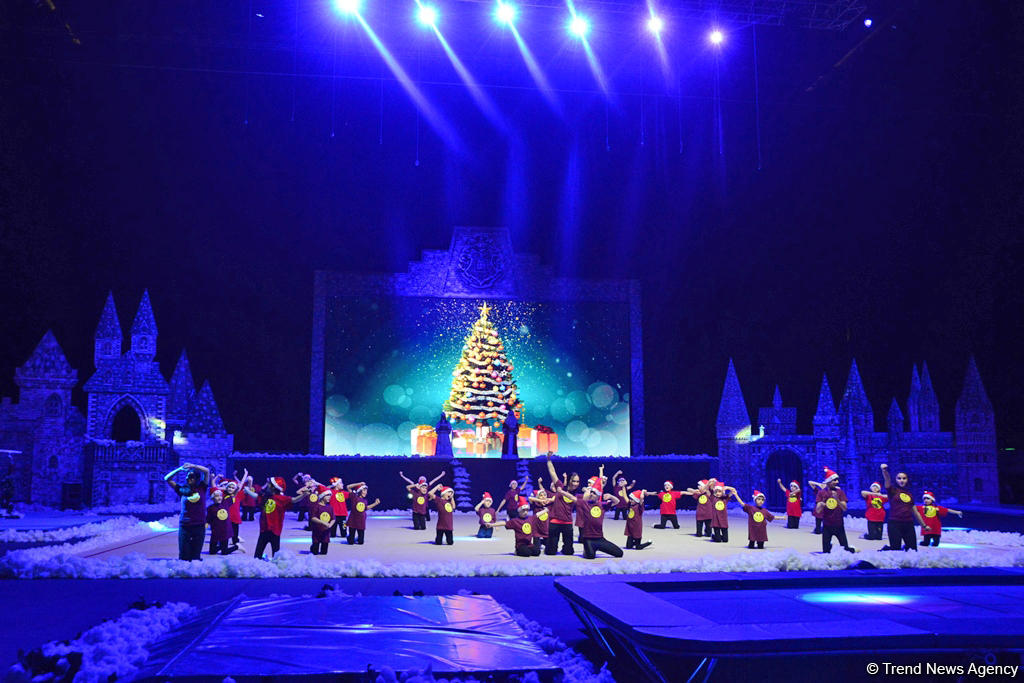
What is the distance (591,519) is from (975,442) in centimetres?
1418

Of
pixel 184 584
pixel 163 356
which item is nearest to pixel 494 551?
pixel 184 584

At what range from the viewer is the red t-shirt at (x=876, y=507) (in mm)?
11492

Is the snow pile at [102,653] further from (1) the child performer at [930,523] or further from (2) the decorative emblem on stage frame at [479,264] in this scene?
(2) the decorative emblem on stage frame at [479,264]

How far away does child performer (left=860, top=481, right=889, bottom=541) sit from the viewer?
11.5 meters

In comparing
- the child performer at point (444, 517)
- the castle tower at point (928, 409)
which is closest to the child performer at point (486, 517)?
the child performer at point (444, 517)

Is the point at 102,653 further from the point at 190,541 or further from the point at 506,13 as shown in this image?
the point at 506,13

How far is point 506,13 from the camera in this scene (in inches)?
680

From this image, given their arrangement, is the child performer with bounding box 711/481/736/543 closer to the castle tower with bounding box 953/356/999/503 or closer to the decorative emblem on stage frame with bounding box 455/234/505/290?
the castle tower with bounding box 953/356/999/503

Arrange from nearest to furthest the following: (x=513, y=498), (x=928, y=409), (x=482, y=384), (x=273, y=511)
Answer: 1. (x=273, y=511)
2. (x=513, y=498)
3. (x=928, y=409)
4. (x=482, y=384)

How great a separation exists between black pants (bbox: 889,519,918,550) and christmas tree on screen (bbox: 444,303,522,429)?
12.0 meters

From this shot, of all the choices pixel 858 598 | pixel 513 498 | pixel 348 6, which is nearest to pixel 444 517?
pixel 513 498

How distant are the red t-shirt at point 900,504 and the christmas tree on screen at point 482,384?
1203cm

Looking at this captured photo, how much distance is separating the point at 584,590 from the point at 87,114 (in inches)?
744

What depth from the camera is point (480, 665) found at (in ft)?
14.4
